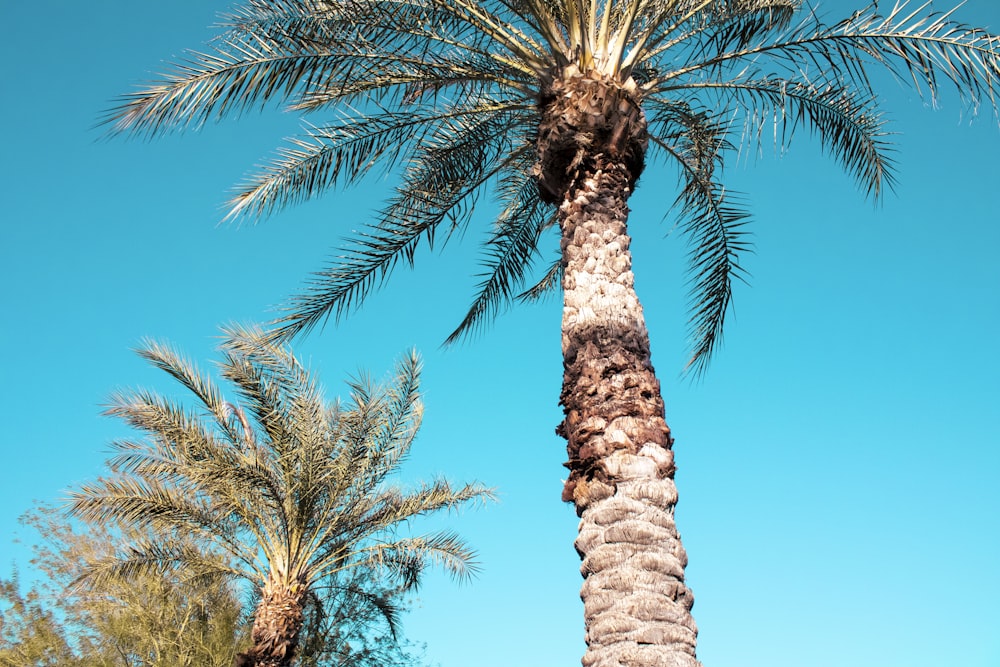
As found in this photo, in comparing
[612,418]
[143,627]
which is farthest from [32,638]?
[612,418]

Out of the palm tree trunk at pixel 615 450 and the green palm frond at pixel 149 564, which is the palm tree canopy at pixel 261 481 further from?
the palm tree trunk at pixel 615 450

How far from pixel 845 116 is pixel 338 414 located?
8.18 m

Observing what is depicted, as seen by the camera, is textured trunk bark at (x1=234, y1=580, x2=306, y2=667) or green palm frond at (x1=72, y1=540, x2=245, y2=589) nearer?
textured trunk bark at (x1=234, y1=580, x2=306, y2=667)

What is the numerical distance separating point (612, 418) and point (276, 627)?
8.16 meters

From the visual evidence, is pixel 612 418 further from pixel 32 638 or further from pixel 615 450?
pixel 32 638

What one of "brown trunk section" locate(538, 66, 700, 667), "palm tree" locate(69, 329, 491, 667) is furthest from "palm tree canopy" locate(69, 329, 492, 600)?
"brown trunk section" locate(538, 66, 700, 667)

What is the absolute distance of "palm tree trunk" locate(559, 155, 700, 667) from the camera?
5051mm

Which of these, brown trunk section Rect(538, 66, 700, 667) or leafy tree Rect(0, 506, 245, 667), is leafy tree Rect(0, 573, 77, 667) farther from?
brown trunk section Rect(538, 66, 700, 667)

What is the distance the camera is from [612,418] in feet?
19.3

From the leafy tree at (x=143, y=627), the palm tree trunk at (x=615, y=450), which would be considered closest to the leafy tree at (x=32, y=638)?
the leafy tree at (x=143, y=627)

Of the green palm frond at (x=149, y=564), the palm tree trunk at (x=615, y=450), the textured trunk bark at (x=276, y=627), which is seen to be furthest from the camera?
the green palm frond at (x=149, y=564)

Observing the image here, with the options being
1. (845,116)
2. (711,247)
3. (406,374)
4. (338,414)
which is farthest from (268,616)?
(845,116)

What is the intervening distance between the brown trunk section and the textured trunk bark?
769cm

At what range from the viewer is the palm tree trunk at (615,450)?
16.6 ft
